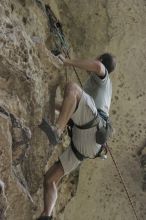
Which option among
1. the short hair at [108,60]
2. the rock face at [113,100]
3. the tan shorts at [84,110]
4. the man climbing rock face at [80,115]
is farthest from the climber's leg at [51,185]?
the short hair at [108,60]

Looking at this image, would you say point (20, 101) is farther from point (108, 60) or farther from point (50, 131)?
point (108, 60)

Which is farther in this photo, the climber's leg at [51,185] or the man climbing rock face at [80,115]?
the climber's leg at [51,185]

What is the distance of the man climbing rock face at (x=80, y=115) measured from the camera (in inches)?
239

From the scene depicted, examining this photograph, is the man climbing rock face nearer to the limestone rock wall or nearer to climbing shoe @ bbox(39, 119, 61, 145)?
climbing shoe @ bbox(39, 119, 61, 145)

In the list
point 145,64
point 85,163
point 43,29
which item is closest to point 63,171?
point 43,29

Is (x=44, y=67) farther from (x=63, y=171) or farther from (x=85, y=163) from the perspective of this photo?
(x=85, y=163)

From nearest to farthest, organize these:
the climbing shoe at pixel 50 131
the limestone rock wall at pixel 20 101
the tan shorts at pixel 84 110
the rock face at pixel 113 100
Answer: the limestone rock wall at pixel 20 101 → the climbing shoe at pixel 50 131 → the tan shorts at pixel 84 110 → the rock face at pixel 113 100

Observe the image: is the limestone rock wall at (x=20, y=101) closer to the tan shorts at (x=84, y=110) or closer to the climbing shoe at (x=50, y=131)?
the climbing shoe at (x=50, y=131)

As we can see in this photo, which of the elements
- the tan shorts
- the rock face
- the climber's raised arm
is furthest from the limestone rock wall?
the tan shorts

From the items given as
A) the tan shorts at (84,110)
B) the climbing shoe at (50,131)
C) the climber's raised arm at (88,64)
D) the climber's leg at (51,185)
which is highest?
the climber's raised arm at (88,64)

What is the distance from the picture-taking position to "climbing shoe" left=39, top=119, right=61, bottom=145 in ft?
19.8

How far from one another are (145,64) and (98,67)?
4505mm

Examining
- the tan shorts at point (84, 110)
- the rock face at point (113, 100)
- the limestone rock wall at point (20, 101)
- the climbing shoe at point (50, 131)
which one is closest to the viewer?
the limestone rock wall at point (20, 101)

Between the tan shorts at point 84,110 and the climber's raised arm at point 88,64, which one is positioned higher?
the climber's raised arm at point 88,64
